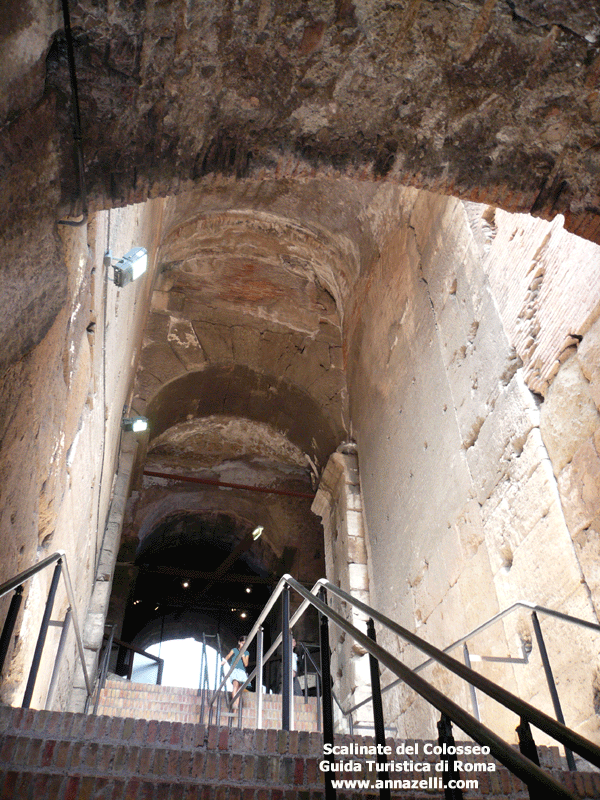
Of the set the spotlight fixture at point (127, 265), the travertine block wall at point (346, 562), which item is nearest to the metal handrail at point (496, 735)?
the spotlight fixture at point (127, 265)

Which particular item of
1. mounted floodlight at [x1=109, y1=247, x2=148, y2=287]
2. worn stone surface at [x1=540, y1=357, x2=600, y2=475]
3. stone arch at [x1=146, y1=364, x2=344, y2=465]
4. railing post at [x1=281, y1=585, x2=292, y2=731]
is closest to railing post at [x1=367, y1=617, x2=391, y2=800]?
railing post at [x1=281, y1=585, x2=292, y2=731]

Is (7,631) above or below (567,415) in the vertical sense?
below

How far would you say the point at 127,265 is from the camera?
12.6ft

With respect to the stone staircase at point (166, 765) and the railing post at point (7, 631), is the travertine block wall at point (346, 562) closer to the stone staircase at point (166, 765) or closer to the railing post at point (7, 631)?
the stone staircase at point (166, 765)

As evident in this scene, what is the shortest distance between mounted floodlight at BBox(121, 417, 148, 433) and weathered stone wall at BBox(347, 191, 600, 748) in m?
2.66

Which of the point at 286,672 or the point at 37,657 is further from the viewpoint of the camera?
the point at 286,672

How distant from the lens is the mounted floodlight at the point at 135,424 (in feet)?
22.5

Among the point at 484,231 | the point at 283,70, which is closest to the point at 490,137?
the point at 283,70

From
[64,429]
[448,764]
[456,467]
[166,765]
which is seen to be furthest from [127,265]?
[448,764]

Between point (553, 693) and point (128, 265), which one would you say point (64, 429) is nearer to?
point (128, 265)

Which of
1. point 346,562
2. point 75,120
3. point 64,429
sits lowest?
point 64,429

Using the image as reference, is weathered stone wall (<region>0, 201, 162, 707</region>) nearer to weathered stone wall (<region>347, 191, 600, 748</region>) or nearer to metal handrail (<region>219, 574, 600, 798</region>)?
metal handrail (<region>219, 574, 600, 798</region>)

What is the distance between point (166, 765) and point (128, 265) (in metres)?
2.84

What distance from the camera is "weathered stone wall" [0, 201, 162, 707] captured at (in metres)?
2.34
